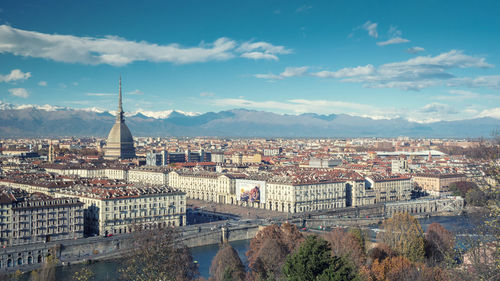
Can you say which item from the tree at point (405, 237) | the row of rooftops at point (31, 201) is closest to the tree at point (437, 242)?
the tree at point (405, 237)

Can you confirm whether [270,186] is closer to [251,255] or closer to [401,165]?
[251,255]

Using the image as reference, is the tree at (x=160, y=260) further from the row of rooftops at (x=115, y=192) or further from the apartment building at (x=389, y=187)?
the apartment building at (x=389, y=187)

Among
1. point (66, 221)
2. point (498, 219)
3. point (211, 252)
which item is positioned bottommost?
point (211, 252)

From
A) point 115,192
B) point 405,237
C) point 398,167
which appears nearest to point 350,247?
point 405,237

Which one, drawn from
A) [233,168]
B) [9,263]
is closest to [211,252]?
[9,263]

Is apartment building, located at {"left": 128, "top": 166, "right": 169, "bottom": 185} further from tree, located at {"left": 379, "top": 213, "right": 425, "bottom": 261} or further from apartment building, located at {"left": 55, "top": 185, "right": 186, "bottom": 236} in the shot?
tree, located at {"left": 379, "top": 213, "right": 425, "bottom": 261}

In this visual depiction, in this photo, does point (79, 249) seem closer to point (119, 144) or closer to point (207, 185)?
point (207, 185)
